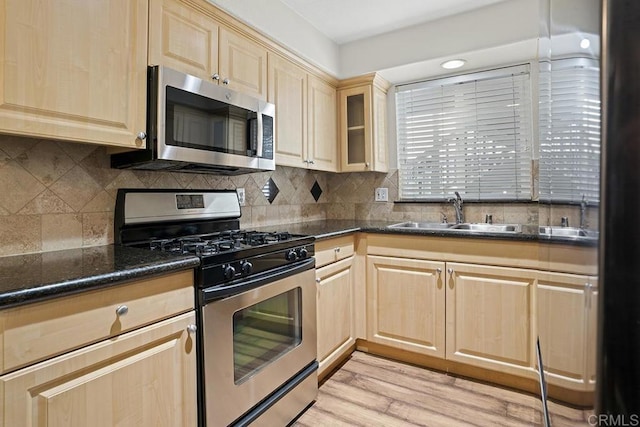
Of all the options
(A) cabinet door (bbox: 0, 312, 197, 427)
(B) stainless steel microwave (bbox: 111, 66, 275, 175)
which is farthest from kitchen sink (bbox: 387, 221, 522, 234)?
(A) cabinet door (bbox: 0, 312, 197, 427)

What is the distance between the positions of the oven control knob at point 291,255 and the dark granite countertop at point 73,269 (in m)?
0.53

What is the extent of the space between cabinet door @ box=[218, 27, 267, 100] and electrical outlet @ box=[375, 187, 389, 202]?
138 cm

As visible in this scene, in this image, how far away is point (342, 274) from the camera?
231 cm

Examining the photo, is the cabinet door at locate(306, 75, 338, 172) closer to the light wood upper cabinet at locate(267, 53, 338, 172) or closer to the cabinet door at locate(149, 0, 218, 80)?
the light wood upper cabinet at locate(267, 53, 338, 172)

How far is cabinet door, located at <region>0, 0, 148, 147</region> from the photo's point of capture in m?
1.10

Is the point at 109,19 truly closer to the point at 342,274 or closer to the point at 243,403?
the point at 243,403

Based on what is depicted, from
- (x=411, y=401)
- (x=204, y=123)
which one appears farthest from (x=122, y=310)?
(x=411, y=401)

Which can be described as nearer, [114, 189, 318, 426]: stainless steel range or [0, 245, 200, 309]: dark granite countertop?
[0, 245, 200, 309]: dark granite countertop

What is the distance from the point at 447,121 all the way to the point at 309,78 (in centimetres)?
116

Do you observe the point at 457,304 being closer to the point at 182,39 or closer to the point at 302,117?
the point at 302,117

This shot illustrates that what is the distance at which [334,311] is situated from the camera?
2.23m

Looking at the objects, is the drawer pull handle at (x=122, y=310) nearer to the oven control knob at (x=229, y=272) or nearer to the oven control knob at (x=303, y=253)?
the oven control knob at (x=229, y=272)

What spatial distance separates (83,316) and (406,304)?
1839mm

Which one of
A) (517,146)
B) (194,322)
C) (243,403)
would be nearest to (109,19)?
(194,322)
